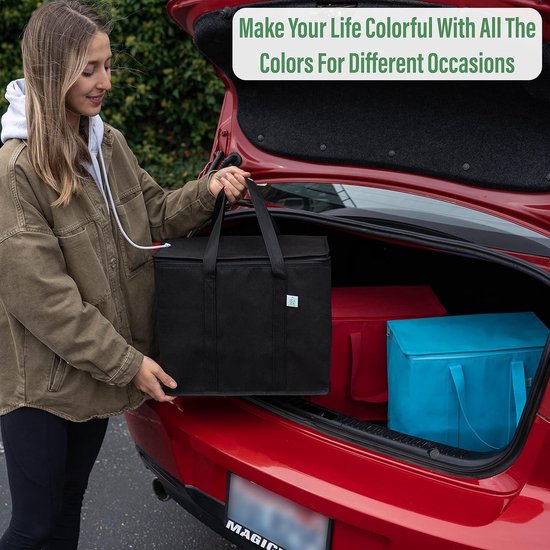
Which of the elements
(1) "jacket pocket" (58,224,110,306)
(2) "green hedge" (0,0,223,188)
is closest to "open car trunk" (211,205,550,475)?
(1) "jacket pocket" (58,224,110,306)

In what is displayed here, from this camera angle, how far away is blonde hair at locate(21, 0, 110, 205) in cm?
161

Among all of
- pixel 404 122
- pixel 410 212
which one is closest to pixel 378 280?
pixel 410 212

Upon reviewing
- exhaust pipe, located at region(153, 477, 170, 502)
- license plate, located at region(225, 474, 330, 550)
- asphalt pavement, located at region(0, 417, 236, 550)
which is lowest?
asphalt pavement, located at region(0, 417, 236, 550)

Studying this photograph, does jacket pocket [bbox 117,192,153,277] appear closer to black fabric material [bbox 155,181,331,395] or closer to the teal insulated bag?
black fabric material [bbox 155,181,331,395]

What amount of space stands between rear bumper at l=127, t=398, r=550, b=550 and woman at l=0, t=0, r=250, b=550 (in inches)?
6.7

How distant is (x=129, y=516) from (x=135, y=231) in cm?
120

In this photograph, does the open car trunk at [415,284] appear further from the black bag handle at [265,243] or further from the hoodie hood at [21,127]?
the hoodie hood at [21,127]

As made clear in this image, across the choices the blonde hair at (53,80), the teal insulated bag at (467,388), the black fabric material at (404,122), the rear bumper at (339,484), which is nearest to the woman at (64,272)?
the blonde hair at (53,80)

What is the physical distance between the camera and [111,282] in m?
1.78

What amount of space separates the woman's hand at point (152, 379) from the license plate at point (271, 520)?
0.25 m

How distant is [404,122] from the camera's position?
7.11 feet

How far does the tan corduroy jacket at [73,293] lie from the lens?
1.60 metres

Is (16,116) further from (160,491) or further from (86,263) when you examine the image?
(160,491)

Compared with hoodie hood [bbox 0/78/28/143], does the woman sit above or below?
below
